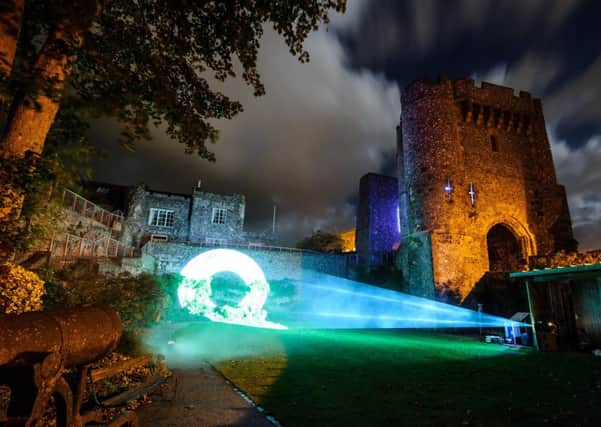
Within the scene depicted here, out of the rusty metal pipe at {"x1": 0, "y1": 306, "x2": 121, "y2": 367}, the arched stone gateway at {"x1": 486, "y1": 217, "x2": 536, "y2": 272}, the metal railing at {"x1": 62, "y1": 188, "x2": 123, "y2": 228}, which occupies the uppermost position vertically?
the metal railing at {"x1": 62, "y1": 188, "x2": 123, "y2": 228}

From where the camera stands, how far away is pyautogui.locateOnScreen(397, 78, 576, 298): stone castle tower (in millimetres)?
17281

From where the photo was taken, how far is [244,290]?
78.9ft

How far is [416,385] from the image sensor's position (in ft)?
18.2

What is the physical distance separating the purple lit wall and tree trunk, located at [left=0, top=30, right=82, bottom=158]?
74.3 feet

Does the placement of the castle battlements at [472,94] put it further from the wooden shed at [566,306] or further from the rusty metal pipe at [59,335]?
the rusty metal pipe at [59,335]

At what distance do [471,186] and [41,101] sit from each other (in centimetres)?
1962

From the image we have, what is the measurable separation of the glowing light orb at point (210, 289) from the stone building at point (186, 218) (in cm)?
433

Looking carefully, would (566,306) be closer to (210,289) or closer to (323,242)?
(210,289)

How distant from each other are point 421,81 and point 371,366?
Result: 1825 cm

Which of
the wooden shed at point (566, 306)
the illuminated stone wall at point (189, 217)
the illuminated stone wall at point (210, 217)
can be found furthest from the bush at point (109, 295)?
the illuminated stone wall at point (210, 217)

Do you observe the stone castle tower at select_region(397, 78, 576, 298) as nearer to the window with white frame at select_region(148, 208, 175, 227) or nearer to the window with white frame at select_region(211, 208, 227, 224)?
the window with white frame at select_region(211, 208, 227, 224)

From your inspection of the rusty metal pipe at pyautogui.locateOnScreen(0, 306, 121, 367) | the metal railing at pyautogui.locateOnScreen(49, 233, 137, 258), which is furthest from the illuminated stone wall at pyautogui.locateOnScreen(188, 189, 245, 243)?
the rusty metal pipe at pyautogui.locateOnScreen(0, 306, 121, 367)

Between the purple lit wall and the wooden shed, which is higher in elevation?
the purple lit wall

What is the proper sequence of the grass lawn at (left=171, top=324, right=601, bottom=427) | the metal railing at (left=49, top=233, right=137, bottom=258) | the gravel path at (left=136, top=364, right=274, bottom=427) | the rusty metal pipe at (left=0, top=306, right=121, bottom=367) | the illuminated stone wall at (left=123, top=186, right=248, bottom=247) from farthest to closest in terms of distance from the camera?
the illuminated stone wall at (left=123, top=186, right=248, bottom=247), the metal railing at (left=49, top=233, right=137, bottom=258), the grass lawn at (left=171, top=324, right=601, bottom=427), the gravel path at (left=136, top=364, right=274, bottom=427), the rusty metal pipe at (left=0, top=306, right=121, bottom=367)
